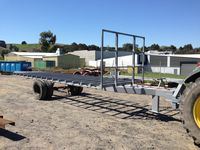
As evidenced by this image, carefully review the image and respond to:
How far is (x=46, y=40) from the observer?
88.3 m

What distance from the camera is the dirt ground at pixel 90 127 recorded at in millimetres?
5809

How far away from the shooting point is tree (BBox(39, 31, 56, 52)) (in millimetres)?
86625

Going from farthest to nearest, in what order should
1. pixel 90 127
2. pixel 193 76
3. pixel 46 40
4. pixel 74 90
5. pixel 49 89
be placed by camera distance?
pixel 46 40, pixel 74 90, pixel 49 89, pixel 90 127, pixel 193 76

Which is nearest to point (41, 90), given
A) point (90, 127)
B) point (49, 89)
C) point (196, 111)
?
point (49, 89)

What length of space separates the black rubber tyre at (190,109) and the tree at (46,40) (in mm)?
84353

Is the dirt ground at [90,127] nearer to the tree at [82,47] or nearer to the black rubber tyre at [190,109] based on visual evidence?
the black rubber tyre at [190,109]

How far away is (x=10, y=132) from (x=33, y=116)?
5.91 feet

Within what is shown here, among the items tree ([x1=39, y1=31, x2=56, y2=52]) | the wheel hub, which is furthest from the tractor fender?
tree ([x1=39, y1=31, x2=56, y2=52])

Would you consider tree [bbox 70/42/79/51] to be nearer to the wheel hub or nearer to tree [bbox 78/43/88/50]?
tree [bbox 78/43/88/50]

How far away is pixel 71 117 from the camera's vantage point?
828 cm

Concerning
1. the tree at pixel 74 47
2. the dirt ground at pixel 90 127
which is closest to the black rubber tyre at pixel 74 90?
the dirt ground at pixel 90 127

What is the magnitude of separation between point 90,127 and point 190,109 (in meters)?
2.93

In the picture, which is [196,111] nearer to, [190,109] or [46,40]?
[190,109]

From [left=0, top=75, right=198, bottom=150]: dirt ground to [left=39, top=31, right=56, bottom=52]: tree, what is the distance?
78.3 m
